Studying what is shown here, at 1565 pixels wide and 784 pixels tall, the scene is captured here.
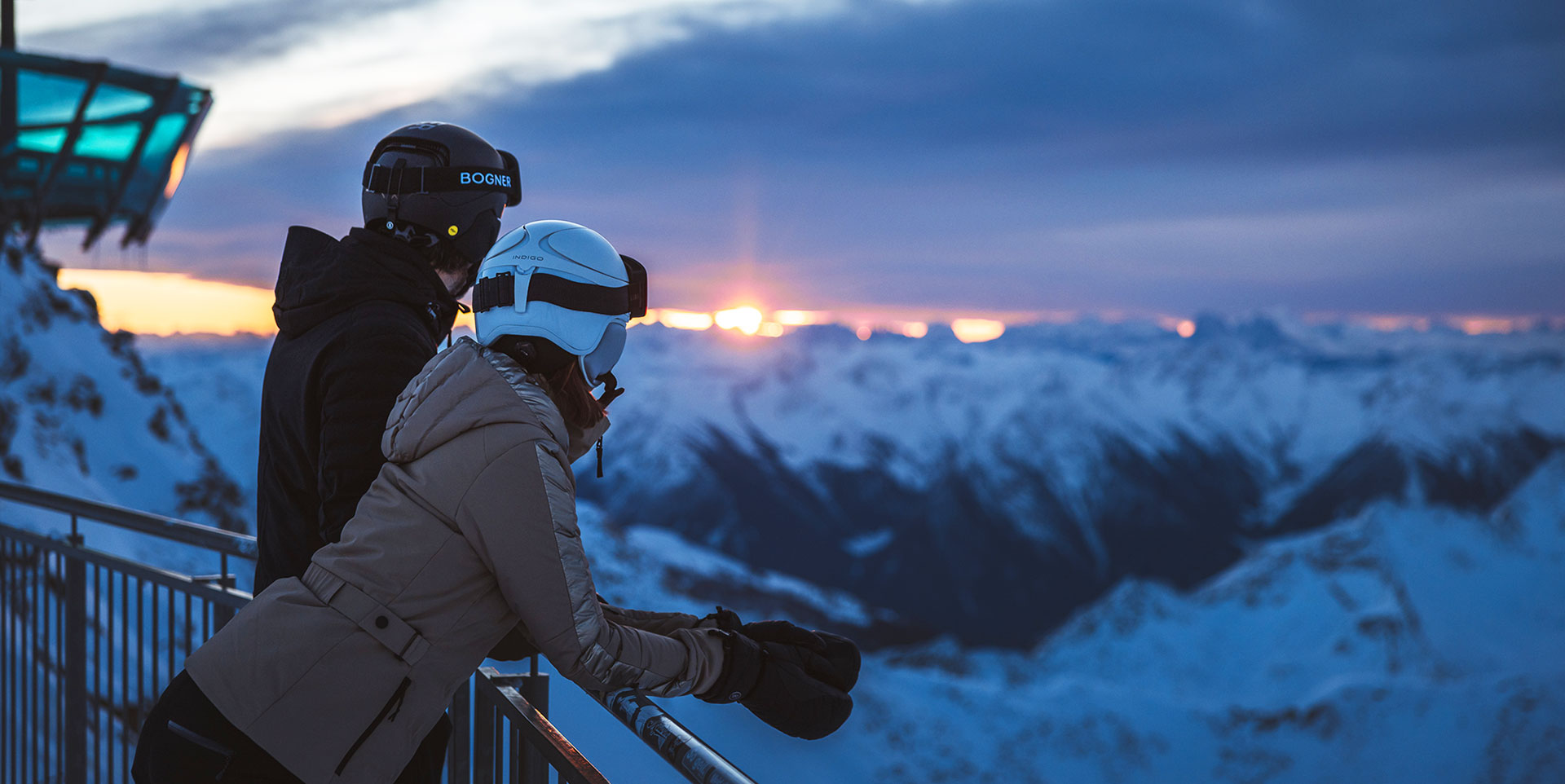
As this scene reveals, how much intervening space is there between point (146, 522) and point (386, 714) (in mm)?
3845

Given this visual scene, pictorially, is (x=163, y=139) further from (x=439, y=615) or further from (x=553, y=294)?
(x=439, y=615)

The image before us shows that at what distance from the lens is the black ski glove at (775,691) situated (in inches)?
120

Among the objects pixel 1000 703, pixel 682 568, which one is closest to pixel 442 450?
pixel 682 568

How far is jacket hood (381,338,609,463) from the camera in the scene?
266 centimetres

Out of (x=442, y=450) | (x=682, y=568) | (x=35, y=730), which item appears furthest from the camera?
(x=682, y=568)

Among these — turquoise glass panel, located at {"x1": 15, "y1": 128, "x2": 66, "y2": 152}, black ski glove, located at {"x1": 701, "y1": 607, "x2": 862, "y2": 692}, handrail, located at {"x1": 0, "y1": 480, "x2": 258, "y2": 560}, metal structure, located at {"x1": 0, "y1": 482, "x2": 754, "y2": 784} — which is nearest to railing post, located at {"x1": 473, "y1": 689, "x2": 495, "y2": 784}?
metal structure, located at {"x1": 0, "y1": 482, "x2": 754, "y2": 784}

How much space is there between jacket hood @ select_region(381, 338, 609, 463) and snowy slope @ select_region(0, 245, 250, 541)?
2583 centimetres

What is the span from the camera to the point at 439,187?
4160 mm

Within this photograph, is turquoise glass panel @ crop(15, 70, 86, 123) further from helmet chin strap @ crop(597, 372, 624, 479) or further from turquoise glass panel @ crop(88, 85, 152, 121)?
helmet chin strap @ crop(597, 372, 624, 479)

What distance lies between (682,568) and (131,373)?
11556 centimetres

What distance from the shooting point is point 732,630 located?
314cm

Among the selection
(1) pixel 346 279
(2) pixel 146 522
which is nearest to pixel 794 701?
(1) pixel 346 279

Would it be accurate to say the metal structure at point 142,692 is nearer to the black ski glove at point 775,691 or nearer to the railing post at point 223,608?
the railing post at point 223,608

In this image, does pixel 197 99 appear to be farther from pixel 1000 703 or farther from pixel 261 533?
pixel 1000 703
